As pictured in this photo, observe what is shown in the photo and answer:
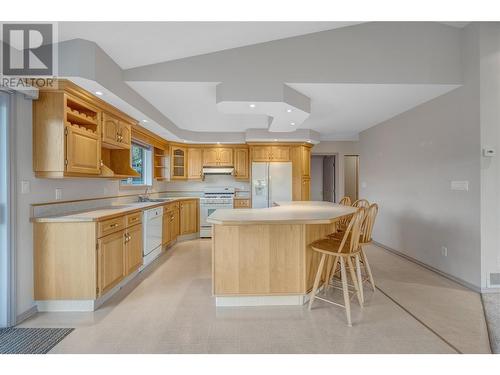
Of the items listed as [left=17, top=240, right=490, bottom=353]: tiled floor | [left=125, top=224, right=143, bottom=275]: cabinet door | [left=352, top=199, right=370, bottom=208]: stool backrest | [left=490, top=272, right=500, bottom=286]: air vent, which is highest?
[left=352, top=199, right=370, bottom=208]: stool backrest

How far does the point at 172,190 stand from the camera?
6.45 m

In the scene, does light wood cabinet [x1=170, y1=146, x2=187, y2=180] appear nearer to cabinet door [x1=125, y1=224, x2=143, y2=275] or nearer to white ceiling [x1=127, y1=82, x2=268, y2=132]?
white ceiling [x1=127, y1=82, x2=268, y2=132]

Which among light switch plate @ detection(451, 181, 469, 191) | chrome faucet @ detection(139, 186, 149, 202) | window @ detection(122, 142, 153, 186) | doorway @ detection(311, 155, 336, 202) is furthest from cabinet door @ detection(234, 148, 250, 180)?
light switch plate @ detection(451, 181, 469, 191)

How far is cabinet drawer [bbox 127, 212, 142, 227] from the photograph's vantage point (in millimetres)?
3184

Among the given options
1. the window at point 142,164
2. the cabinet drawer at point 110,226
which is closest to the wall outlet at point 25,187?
the cabinet drawer at point 110,226

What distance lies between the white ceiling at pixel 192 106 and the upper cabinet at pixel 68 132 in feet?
1.85

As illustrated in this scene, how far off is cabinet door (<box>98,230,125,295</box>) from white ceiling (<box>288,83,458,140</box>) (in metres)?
2.60

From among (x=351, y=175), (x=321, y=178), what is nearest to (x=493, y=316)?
(x=351, y=175)

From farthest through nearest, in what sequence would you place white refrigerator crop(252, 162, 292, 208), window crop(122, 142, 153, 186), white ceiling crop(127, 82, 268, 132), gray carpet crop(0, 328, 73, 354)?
white refrigerator crop(252, 162, 292, 208)
window crop(122, 142, 153, 186)
white ceiling crop(127, 82, 268, 132)
gray carpet crop(0, 328, 73, 354)

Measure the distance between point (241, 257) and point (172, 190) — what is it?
4336mm

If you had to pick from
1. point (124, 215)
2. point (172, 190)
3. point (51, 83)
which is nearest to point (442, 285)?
point (124, 215)

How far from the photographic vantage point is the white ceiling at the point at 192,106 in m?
3.06

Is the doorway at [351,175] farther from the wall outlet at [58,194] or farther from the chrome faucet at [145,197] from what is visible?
the wall outlet at [58,194]
